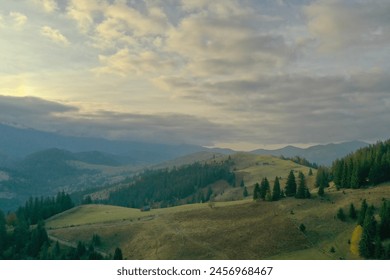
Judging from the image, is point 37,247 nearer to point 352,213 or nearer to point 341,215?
point 341,215

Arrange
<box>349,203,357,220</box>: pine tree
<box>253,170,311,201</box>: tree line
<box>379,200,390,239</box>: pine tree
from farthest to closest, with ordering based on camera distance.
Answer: <box>253,170,311,201</box>: tree line < <box>349,203,357,220</box>: pine tree < <box>379,200,390,239</box>: pine tree

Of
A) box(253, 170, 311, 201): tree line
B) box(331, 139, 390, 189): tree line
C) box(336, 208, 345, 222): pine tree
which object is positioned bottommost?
box(336, 208, 345, 222): pine tree

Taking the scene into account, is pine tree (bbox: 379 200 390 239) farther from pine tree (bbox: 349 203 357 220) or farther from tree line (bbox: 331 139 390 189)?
tree line (bbox: 331 139 390 189)

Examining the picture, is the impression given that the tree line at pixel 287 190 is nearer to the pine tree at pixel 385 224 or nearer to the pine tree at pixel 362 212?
the pine tree at pixel 362 212

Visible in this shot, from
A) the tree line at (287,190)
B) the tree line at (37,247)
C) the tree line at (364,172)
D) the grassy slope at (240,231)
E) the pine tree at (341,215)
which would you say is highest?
the tree line at (364,172)

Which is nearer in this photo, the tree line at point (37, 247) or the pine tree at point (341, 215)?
the pine tree at point (341, 215)

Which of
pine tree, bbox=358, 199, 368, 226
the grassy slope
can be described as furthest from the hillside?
pine tree, bbox=358, 199, 368, 226

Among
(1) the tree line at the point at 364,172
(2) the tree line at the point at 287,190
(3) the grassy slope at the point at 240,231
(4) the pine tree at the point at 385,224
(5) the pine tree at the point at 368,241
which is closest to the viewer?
(5) the pine tree at the point at 368,241

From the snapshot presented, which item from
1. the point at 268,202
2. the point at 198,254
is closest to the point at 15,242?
the point at 198,254

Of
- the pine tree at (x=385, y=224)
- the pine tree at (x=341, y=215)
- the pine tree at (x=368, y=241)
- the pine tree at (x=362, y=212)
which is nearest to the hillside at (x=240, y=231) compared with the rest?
the pine tree at (x=341, y=215)

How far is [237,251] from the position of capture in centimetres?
10062

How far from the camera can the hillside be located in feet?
326

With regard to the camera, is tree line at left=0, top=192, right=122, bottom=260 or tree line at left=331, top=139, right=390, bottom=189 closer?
tree line at left=0, top=192, right=122, bottom=260

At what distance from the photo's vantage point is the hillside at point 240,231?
9931cm
